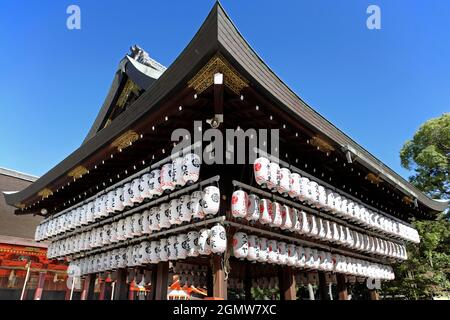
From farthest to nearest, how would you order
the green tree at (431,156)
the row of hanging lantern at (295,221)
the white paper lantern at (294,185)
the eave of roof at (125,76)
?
the green tree at (431,156) < the eave of roof at (125,76) < the white paper lantern at (294,185) < the row of hanging lantern at (295,221)

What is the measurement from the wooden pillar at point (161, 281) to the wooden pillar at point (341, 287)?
5.65 meters

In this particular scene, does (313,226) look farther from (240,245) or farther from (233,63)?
(233,63)

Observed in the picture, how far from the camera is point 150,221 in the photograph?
6812mm

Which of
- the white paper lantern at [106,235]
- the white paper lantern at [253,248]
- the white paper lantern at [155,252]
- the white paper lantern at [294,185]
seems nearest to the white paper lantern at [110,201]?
the white paper lantern at [106,235]

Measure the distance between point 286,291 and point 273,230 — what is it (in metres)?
1.68

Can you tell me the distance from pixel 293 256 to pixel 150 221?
338cm

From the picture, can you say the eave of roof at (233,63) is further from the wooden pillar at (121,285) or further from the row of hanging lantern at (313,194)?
the wooden pillar at (121,285)

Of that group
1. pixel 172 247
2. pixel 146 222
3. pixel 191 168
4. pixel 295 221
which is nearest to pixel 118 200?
pixel 146 222

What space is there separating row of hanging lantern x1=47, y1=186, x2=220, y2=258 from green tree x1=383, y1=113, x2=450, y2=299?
545 inches

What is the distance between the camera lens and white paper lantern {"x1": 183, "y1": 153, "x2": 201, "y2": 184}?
5.48m

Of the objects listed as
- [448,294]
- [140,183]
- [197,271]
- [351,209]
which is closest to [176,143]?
[140,183]

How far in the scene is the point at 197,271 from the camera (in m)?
11.2

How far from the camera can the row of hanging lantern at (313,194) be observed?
5.76m

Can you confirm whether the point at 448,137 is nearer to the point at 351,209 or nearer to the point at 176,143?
the point at 351,209
